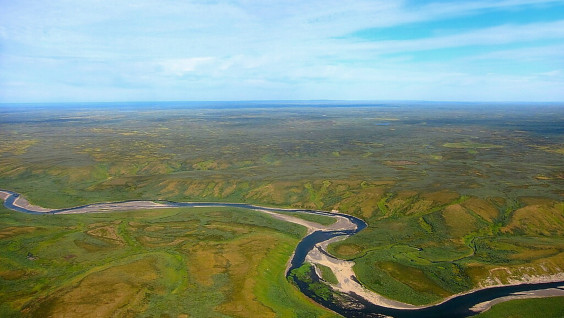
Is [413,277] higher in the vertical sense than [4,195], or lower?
lower

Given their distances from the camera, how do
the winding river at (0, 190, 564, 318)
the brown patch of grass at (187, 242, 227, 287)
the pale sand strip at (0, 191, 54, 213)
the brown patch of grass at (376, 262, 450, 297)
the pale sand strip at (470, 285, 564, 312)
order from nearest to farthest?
the winding river at (0, 190, 564, 318)
the pale sand strip at (470, 285, 564, 312)
the brown patch of grass at (376, 262, 450, 297)
the brown patch of grass at (187, 242, 227, 287)
the pale sand strip at (0, 191, 54, 213)

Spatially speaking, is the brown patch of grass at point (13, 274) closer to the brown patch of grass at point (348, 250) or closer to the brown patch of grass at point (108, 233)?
the brown patch of grass at point (108, 233)

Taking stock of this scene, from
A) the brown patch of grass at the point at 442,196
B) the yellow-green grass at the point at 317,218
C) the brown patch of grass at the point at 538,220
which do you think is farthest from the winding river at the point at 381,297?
the brown patch of grass at the point at 442,196

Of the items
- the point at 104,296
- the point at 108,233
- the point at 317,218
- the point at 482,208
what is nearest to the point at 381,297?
the point at 317,218

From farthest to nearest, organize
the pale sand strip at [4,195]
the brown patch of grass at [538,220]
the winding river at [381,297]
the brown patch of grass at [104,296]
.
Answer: the pale sand strip at [4,195]
the brown patch of grass at [538,220]
the winding river at [381,297]
the brown patch of grass at [104,296]

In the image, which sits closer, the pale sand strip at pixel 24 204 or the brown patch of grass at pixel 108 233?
the brown patch of grass at pixel 108 233

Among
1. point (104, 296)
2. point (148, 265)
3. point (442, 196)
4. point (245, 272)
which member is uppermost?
point (442, 196)

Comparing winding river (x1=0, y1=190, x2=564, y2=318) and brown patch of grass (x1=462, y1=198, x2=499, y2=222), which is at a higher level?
brown patch of grass (x1=462, y1=198, x2=499, y2=222)

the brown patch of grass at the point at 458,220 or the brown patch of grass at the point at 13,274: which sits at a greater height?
the brown patch of grass at the point at 458,220

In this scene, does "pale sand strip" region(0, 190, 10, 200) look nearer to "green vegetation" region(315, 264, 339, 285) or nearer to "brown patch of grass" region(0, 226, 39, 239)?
"brown patch of grass" region(0, 226, 39, 239)

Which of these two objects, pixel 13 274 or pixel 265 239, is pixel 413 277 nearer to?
pixel 265 239

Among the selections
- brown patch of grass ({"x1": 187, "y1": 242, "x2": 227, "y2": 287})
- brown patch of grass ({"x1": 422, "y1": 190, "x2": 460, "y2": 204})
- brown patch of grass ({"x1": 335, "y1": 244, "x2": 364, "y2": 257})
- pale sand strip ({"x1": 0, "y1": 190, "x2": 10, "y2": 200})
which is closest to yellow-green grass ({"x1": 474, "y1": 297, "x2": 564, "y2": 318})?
brown patch of grass ({"x1": 335, "y1": 244, "x2": 364, "y2": 257})

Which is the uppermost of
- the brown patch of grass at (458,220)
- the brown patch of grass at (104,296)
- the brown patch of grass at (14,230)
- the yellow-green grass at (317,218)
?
the brown patch of grass at (458,220)

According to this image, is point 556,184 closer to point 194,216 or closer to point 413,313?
point 413,313
